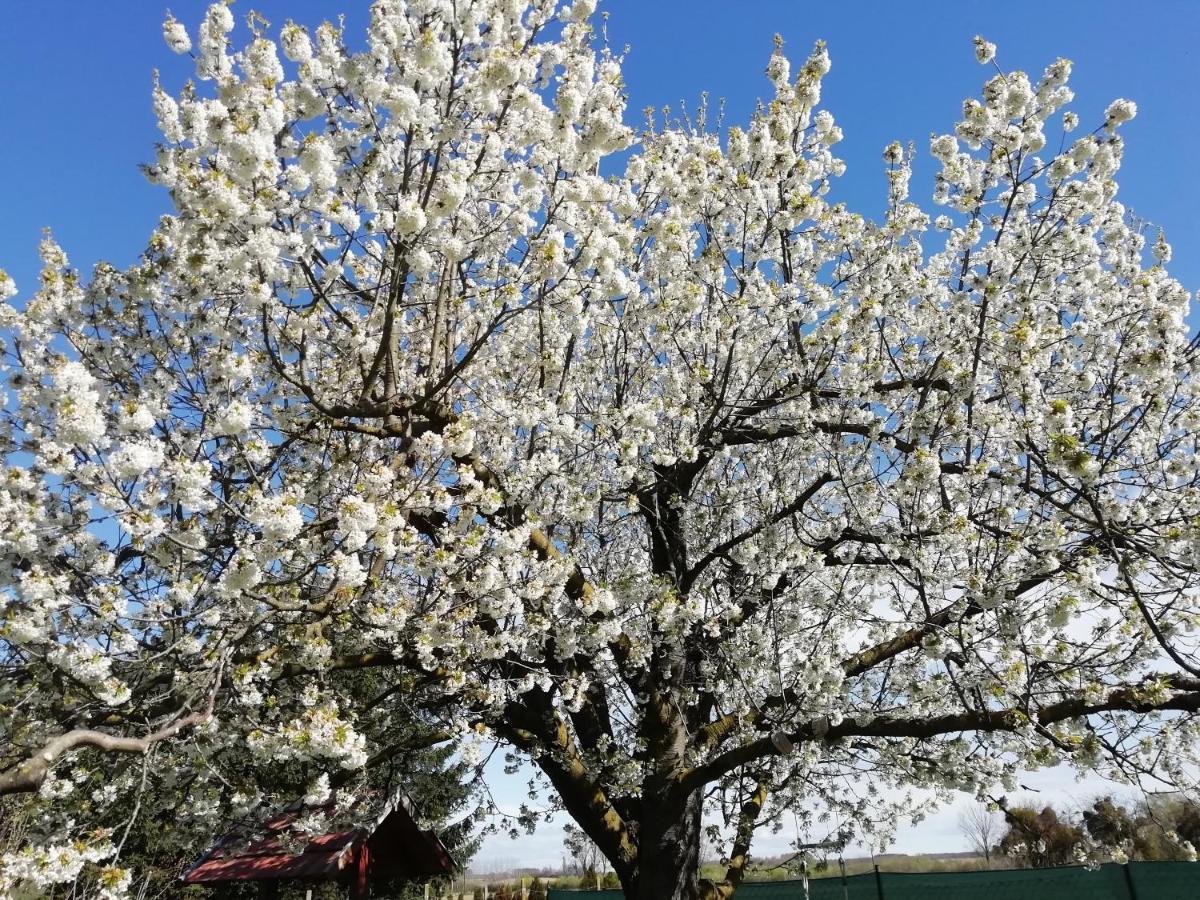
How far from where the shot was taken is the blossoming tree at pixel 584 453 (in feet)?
14.6

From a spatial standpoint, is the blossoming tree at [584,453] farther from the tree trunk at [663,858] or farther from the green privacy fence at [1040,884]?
the green privacy fence at [1040,884]

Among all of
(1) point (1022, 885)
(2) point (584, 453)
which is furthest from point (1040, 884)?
(2) point (584, 453)

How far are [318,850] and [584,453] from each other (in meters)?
5.06

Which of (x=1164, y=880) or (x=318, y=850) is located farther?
(x=1164, y=880)

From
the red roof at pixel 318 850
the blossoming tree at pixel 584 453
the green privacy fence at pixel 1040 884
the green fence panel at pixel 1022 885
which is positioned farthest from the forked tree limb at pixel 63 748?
the green fence panel at pixel 1022 885

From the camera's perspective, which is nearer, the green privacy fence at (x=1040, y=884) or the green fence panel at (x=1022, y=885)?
the green privacy fence at (x=1040, y=884)

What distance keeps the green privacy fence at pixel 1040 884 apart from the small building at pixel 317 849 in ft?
15.7

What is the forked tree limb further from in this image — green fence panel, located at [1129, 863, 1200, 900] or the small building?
green fence panel, located at [1129, 863, 1200, 900]

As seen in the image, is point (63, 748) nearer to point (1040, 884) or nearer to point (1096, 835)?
point (1040, 884)

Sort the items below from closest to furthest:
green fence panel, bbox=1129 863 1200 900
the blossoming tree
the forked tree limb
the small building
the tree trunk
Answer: the forked tree limb
the blossoming tree
the tree trunk
the small building
green fence panel, bbox=1129 863 1200 900

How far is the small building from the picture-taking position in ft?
24.7

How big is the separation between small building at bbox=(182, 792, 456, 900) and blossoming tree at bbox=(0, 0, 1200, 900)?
95 centimetres

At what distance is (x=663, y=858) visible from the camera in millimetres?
6383

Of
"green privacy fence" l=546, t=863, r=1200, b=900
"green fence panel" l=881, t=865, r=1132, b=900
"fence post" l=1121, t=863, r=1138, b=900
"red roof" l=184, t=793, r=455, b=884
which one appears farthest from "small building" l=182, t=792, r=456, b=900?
"fence post" l=1121, t=863, r=1138, b=900
